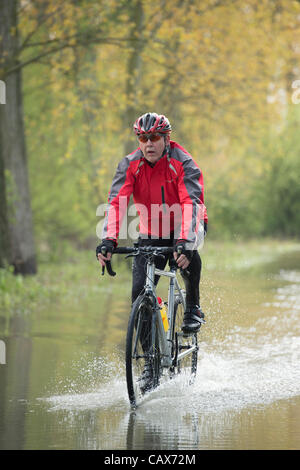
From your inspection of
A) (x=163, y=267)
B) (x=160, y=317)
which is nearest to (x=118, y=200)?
(x=163, y=267)

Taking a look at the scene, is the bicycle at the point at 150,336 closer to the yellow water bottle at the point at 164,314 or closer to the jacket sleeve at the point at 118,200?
the yellow water bottle at the point at 164,314

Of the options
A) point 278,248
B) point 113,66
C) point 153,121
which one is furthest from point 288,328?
point 278,248

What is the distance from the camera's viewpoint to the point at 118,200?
6586mm

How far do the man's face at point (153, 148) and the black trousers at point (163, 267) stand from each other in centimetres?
67

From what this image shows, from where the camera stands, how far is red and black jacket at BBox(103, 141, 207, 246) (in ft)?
21.5

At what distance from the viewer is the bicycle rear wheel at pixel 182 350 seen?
7090 mm

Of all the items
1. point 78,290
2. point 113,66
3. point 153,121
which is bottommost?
point 78,290

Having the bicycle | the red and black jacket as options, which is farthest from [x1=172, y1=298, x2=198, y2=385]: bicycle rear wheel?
the red and black jacket

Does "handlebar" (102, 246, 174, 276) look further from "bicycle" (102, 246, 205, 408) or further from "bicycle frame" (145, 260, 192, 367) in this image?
"bicycle frame" (145, 260, 192, 367)

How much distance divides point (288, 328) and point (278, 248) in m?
20.0

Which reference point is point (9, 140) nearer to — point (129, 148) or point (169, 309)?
point (129, 148)

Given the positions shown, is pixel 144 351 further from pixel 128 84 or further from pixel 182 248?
pixel 128 84

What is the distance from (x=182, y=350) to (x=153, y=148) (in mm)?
1789

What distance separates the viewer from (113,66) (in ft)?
70.3
